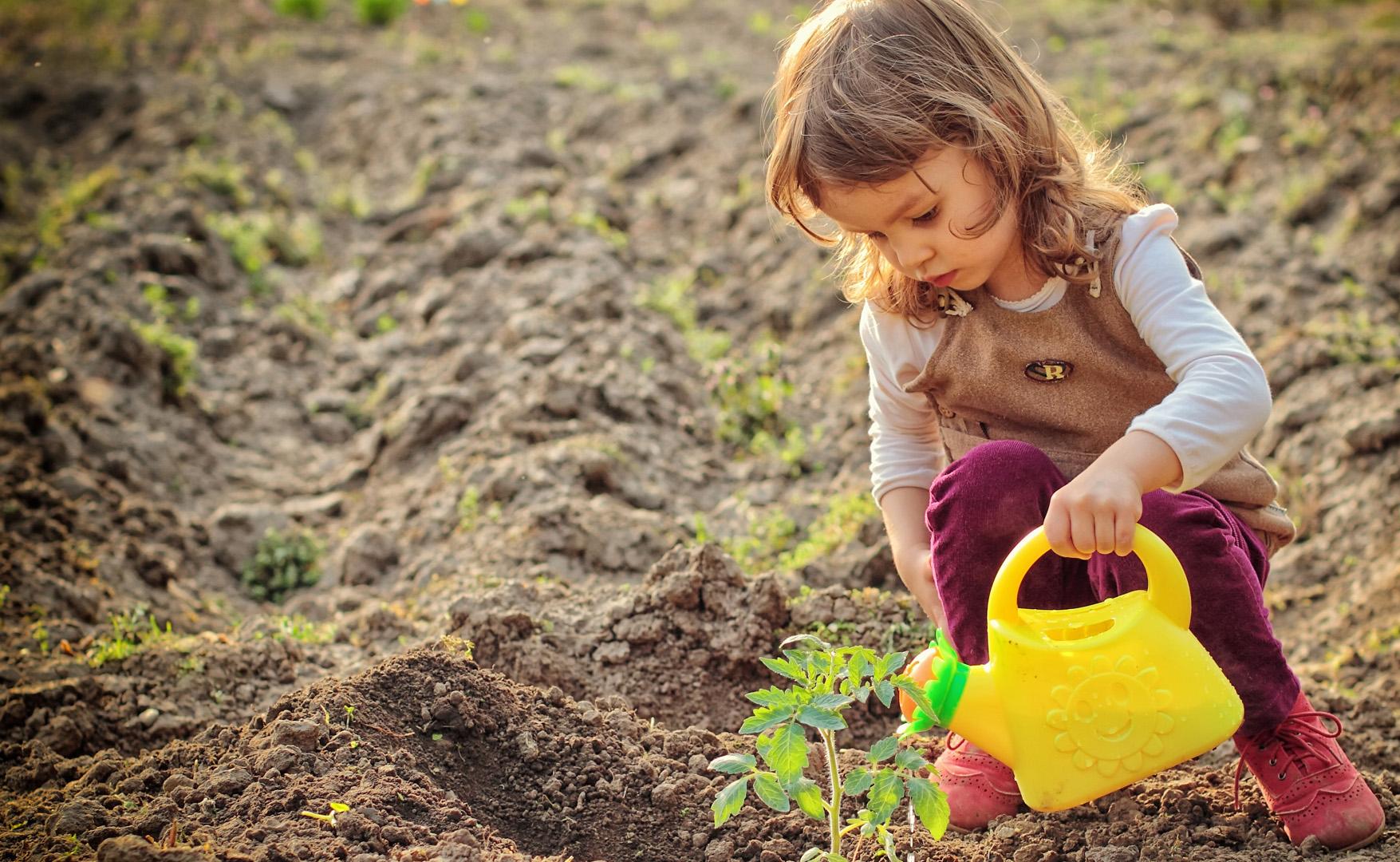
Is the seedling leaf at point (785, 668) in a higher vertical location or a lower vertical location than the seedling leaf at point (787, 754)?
higher

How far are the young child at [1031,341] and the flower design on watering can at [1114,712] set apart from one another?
0.24m

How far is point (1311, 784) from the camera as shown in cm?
195

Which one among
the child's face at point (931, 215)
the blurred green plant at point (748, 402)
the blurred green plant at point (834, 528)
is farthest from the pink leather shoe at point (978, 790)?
the blurred green plant at point (748, 402)

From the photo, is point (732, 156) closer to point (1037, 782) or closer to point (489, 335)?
point (489, 335)

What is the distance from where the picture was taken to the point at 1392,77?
4961mm

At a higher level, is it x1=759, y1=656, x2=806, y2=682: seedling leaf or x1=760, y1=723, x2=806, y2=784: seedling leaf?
x1=759, y1=656, x2=806, y2=682: seedling leaf

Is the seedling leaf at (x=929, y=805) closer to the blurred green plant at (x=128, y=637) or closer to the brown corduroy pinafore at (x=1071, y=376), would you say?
the brown corduroy pinafore at (x=1071, y=376)

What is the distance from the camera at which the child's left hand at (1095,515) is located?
1715mm

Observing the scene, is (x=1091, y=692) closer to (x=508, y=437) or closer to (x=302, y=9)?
(x=508, y=437)

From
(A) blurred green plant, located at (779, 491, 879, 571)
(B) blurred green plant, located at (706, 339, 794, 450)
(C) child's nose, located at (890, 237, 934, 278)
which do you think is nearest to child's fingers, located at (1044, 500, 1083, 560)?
(C) child's nose, located at (890, 237, 934, 278)

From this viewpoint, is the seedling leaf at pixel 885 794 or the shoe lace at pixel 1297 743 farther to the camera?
the shoe lace at pixel 1297 743

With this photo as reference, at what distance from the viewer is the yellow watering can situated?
1.77m

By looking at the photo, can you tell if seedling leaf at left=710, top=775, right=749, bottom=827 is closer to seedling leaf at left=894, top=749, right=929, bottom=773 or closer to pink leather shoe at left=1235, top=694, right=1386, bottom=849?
seedling leaf at left=894, top=749, right=929, bottom=773

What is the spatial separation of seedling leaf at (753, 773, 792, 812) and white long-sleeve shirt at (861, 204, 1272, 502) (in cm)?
70
